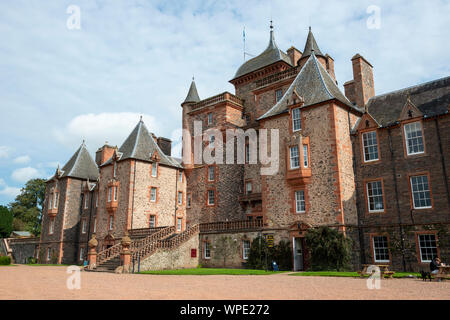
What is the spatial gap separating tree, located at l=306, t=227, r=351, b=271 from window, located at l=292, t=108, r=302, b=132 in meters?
7.24

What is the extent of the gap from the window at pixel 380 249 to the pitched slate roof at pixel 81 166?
1305 inches

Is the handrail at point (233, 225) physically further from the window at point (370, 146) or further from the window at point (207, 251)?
the window at point (370, 146)

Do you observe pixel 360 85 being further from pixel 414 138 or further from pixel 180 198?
pixel 180 198

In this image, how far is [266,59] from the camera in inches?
1443

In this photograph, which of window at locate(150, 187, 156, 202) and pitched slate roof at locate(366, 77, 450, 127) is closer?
pitched slate roof at locate(366, 77, 450, 127)

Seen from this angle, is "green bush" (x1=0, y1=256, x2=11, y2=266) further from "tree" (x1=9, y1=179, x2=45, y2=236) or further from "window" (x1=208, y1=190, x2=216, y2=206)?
"tree" (x1=9, y1=179, x2=45, y2=236)

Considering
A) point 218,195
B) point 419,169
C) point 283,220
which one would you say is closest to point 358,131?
point 419,169

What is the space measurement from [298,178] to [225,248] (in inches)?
318

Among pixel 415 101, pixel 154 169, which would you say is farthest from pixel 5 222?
pixel 415 101

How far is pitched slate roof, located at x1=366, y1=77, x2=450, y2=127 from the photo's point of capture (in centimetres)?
2116

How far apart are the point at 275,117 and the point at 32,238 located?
1456 inches

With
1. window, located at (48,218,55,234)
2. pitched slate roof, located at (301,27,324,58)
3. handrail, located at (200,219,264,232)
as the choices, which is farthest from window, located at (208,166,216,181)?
window, located at (48,218,55,234)

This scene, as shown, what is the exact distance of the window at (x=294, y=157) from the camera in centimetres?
2366
